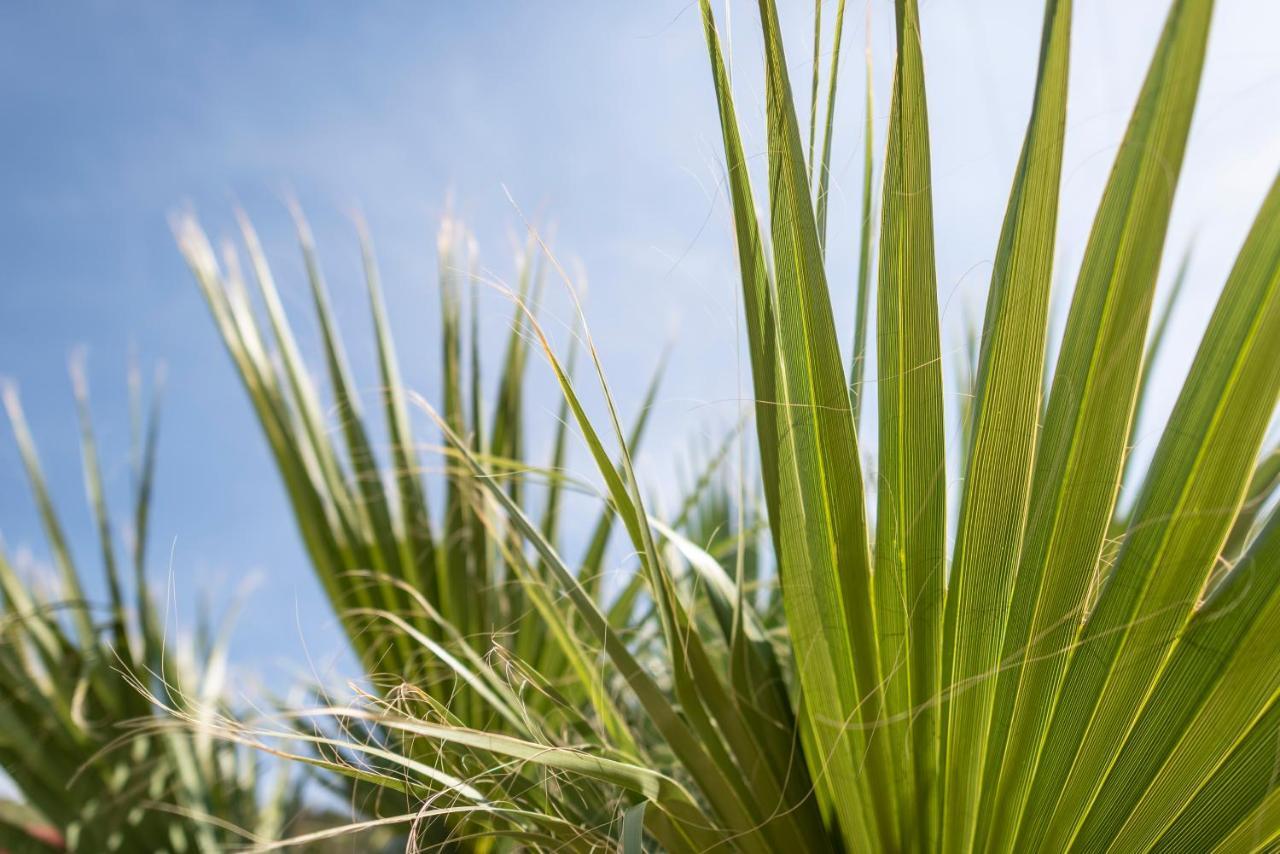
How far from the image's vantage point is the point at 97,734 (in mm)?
1617

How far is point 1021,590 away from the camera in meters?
0.55

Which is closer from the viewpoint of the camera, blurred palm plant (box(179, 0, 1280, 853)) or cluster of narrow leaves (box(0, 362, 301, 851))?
blurred palm plant (box(179, 0, 1280, 853))

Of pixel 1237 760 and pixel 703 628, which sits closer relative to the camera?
pixel 1237 760

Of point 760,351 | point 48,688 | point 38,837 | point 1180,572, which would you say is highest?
point 760,351

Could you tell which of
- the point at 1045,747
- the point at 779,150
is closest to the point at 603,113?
the point at 779,150

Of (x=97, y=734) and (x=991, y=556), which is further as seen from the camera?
(x=97, y=734)

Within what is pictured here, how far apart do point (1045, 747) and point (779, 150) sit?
425 millimetres

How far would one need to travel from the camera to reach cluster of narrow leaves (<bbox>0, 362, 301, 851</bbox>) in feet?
5.11

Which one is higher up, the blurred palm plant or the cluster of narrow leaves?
the blurred palm plant

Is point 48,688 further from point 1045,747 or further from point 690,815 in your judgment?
point 1045,747

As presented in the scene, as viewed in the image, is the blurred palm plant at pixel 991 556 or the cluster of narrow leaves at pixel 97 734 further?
the cluster of narrow leaves at pixel 97 734

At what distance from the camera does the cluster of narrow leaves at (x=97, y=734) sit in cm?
156

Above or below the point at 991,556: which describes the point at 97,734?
below

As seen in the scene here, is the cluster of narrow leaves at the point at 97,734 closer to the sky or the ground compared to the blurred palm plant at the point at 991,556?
closer to the ground
